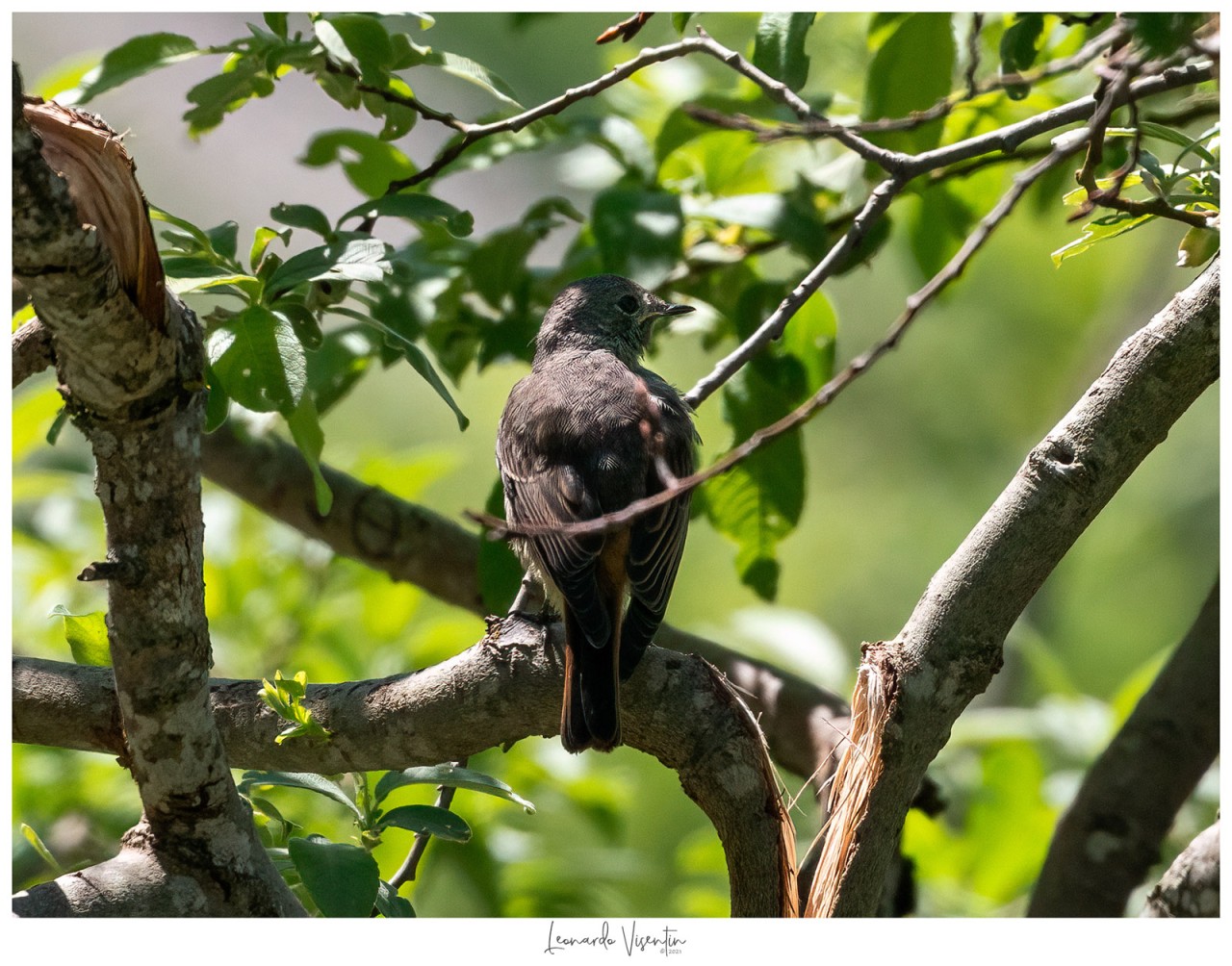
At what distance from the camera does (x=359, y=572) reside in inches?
183

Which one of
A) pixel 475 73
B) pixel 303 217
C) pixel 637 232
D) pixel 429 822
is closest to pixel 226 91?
pixel 303 217

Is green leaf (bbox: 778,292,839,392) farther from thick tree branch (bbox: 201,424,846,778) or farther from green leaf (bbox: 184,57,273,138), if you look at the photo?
green leaf (bbox: 184,57,273,138)

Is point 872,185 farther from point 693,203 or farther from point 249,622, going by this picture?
point 249,622

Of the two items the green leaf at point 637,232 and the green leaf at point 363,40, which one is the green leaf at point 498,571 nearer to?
the green leaf at point 637,232

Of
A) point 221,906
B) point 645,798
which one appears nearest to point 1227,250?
point 221,906

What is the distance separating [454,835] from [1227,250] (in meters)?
1.97

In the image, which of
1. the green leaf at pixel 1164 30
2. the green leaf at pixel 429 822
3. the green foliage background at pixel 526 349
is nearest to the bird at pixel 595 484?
the green foliage background at pixel 526 349

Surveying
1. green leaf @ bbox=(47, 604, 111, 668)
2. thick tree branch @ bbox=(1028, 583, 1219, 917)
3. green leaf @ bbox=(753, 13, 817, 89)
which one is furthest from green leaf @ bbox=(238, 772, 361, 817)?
thick tree branch @ bbox=(1028, 583, 1219, 917)

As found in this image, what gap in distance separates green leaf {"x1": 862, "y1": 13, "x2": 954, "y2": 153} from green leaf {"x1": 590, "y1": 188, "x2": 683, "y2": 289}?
619 mm

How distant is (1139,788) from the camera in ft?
12.9

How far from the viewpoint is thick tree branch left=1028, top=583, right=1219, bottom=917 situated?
388 cm

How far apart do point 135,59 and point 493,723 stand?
5.96 ft

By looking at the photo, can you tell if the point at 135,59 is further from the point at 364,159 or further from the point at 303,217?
the point at 364,159

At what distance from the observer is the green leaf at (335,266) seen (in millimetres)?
2545
